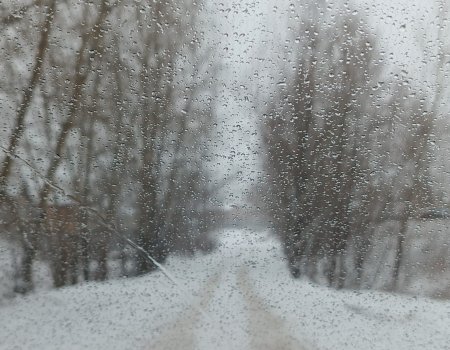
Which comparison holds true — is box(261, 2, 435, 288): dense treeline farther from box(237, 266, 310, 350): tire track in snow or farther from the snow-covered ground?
box(237, 266, 310, 350): tire track in snow

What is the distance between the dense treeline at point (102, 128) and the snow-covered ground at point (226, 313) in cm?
13

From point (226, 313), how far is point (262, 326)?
20 centimetres

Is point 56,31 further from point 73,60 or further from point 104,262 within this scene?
point 104,262

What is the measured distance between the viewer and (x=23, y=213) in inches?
134

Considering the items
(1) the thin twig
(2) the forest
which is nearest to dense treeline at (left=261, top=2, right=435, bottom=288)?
(2) the forest

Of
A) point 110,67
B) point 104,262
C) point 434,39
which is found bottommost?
point 104,262

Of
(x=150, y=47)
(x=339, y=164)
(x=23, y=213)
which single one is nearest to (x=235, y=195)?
(x=339, y=164)

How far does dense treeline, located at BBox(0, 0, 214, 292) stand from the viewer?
3318mm

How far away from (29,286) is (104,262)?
15.8 inches

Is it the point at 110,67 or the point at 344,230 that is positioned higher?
the point at 110,67

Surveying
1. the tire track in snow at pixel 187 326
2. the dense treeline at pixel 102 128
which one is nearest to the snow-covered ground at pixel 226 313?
the tire track in snow at pixel 187 326

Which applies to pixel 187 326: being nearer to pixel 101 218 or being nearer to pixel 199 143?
pixel 101 218

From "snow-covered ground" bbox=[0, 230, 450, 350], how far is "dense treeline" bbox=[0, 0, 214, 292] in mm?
125

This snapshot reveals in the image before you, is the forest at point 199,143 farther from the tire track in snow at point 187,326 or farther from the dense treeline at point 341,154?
the tire track in snow at point 187,326
